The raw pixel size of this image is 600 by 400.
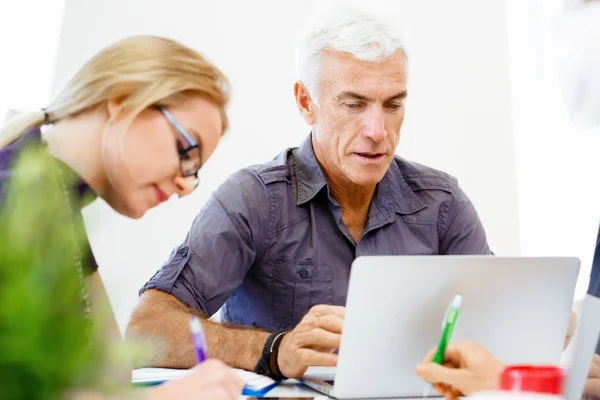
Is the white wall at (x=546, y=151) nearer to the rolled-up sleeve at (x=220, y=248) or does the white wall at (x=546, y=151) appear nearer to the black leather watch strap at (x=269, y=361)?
the rolled-up sleeve at (x=220, y=248)

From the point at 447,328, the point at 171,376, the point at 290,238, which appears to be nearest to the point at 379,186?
the point at 290,238

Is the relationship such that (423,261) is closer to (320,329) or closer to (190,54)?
(320,329)

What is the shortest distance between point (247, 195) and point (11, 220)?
1450mm

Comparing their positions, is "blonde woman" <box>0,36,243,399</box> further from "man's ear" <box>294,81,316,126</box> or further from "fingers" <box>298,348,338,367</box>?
"man's ear" <box>294,81,316,126</box>

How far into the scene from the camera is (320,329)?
134 cm

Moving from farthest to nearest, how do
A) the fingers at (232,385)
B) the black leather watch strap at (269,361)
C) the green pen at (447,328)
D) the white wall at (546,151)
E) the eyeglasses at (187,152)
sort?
1. the white wall at (546,151)
2. the black leather watch strap at (269,361)
3. the green pen at (447,328)
4. the eyeglasses at (187,152)
5. the fingers at (232,385)

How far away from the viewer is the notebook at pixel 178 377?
1269mm

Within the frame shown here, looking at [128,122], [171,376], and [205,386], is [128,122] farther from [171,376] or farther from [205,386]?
[171,376]

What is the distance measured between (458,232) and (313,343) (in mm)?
766

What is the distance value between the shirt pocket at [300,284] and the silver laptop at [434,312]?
2.01 ft

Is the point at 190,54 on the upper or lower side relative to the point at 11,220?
upper

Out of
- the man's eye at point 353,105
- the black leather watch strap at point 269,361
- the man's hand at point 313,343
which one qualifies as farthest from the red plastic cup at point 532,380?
the man's eye at point 353,105

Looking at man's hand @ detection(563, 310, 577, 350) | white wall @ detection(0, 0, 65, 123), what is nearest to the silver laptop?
man's hand @ detection(563, 310, 577, 350)

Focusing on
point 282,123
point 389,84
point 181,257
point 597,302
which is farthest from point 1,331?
point 282,123
